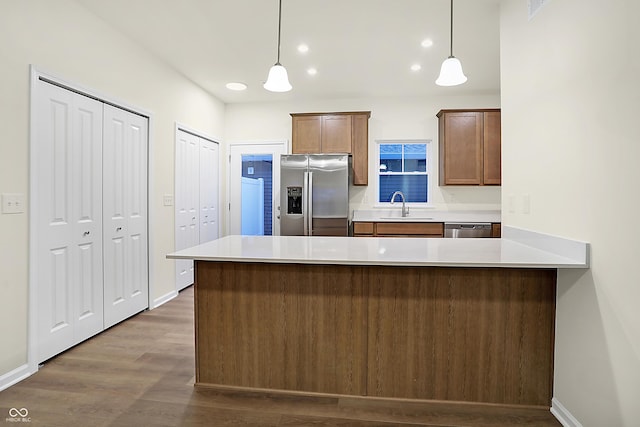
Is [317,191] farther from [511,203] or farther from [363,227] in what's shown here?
[511,203]

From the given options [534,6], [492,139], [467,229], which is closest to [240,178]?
[467,229]

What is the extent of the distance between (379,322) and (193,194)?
10.8 ft

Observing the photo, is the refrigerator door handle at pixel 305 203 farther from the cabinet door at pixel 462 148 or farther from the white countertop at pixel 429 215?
the cabinet door at pixel 462 148

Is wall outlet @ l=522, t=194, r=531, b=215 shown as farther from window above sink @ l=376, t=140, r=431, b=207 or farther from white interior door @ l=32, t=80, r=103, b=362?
white interior door @ l=32, t=80, r=103, b=362

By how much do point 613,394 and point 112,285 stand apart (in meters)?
3.42

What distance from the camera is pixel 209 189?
198 inches

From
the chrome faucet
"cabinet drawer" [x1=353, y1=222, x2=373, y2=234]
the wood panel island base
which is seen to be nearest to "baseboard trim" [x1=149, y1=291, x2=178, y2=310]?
the wood panel island base

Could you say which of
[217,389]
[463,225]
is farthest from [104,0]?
[463,225]

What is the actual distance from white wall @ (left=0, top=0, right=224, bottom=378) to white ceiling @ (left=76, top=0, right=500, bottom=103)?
0.21m

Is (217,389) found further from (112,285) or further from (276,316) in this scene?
(112,285)

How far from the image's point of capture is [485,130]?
464cm

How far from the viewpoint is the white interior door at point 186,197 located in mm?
4188

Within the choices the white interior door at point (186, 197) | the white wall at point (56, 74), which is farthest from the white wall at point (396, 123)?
the white wall at point (56, 74)

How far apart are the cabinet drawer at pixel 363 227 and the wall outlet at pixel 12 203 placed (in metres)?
3.34
